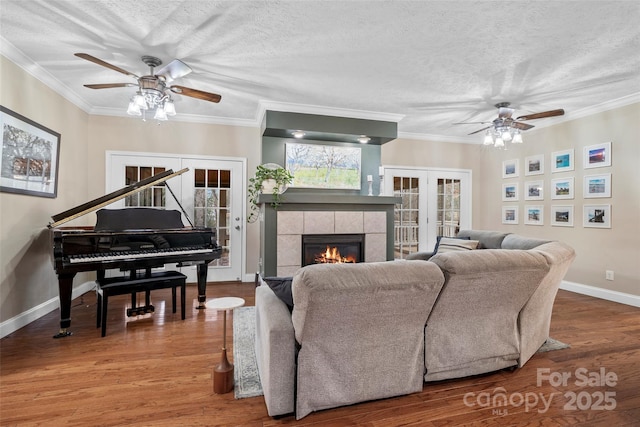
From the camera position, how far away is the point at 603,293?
4215 millimetres

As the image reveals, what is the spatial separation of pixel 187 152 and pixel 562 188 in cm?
573

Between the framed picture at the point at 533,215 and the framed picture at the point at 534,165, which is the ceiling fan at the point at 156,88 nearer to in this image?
the framed picture at the point at 534,165

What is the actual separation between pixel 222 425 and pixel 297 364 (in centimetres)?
54

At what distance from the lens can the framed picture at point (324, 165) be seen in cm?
479

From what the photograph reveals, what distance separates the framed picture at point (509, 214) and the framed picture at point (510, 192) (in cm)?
15

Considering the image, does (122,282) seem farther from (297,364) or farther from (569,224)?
(569,224)

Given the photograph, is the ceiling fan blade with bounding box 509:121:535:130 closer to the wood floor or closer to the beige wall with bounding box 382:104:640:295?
the beige wall with bounding box 382:104:640:295

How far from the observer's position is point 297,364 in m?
1.68

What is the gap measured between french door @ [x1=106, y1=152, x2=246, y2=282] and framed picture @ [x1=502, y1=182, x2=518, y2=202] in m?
4.67

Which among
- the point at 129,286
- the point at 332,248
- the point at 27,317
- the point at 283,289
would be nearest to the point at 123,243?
the point at 129,286

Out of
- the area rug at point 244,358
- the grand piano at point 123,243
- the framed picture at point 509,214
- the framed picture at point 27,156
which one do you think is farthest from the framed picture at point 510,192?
the framed picture at point 27,156

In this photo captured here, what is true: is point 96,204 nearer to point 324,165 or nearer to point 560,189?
point 324,165

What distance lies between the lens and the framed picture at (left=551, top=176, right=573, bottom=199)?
15.1 feet

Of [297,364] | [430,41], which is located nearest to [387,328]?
[297,364]
